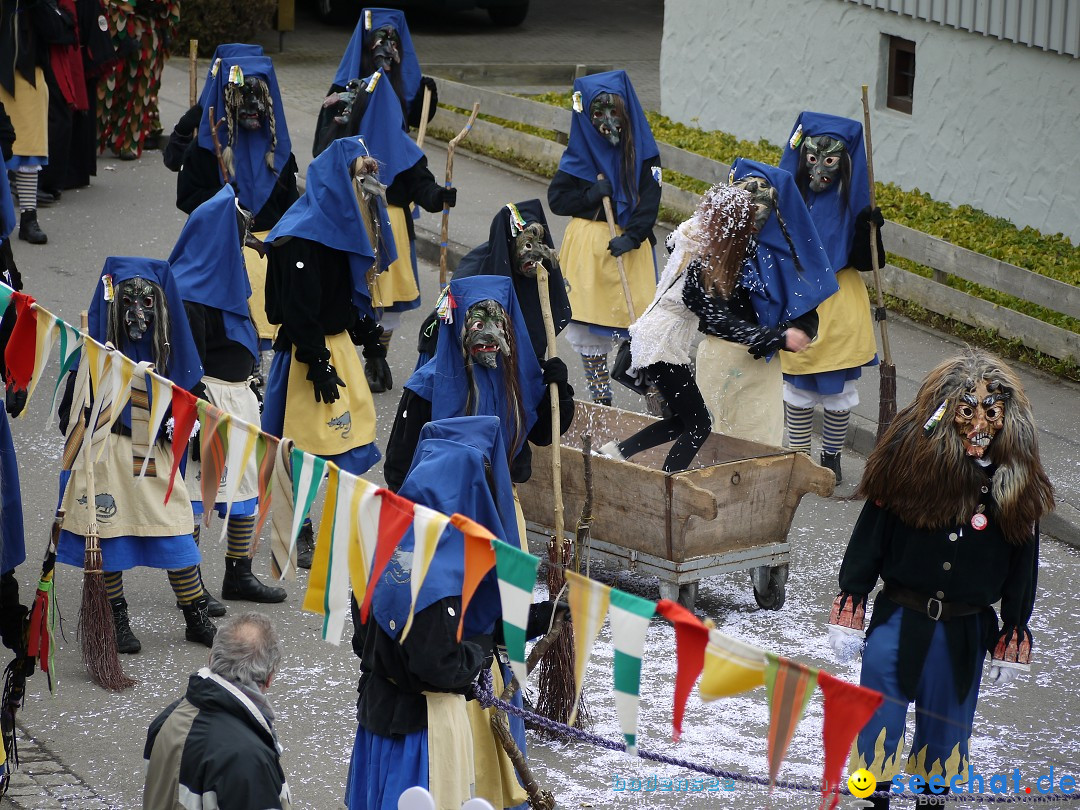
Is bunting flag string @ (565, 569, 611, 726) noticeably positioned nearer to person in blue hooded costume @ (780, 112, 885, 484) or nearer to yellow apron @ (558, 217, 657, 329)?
person in blue hooded costume @ (780, 112, 885, 484)

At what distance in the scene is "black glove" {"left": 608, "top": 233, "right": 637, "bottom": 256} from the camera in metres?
9.69

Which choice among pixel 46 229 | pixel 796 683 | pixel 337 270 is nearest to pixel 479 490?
pixel 796 683

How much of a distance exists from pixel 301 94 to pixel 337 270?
10.6m

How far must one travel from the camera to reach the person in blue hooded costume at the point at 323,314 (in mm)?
7855

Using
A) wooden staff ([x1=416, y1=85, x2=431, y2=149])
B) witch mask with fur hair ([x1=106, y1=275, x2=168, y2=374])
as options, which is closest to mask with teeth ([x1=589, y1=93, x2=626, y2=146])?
wooden staff ([x1=416, y1=85, x2=431, y2=149])

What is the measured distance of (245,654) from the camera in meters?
4.60

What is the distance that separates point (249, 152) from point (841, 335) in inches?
149

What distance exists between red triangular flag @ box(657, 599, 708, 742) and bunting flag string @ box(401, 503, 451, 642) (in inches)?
30.3

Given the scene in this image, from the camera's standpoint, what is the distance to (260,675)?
4637 mm

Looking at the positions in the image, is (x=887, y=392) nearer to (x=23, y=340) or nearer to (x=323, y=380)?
(x=323, y=380)

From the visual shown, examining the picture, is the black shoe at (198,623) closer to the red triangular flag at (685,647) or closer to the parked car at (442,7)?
the red triangular flag at (685,647)

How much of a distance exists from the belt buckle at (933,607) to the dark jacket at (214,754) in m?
2.34

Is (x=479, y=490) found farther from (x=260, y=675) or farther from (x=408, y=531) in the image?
(x=260, y=675)

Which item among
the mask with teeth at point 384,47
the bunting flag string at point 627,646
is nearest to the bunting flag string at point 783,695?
the bunting flag string at point 627,646
